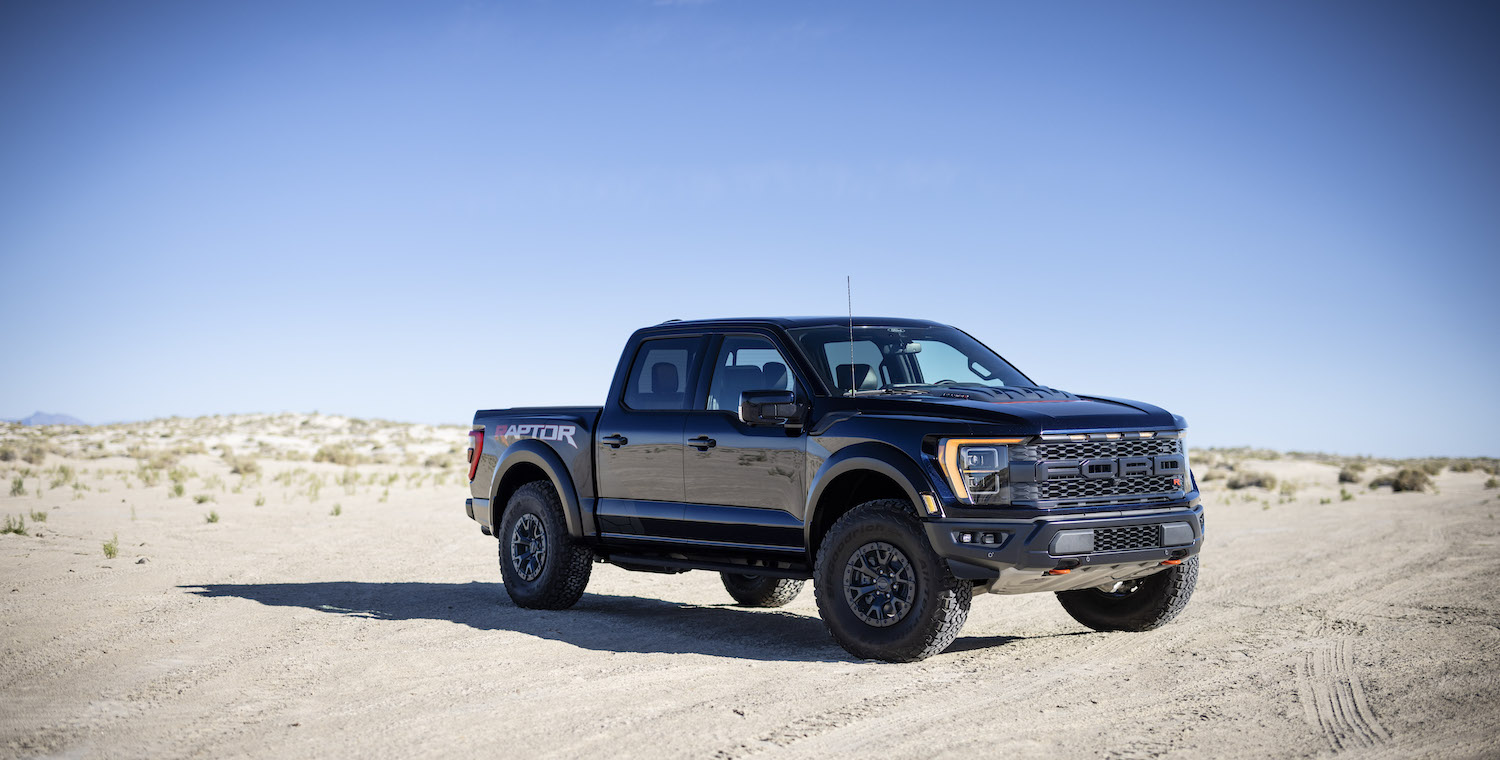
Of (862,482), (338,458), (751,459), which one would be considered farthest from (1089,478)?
(338,458)

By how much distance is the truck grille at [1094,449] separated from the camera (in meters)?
7.60

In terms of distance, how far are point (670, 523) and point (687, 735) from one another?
11.1ft

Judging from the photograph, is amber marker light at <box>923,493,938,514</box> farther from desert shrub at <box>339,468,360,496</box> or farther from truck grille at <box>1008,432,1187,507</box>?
desert shrub at <box>339,468,360,496</box>

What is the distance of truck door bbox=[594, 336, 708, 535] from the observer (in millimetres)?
9469

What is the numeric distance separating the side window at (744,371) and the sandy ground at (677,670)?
5.67ft

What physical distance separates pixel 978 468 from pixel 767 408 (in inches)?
54.7

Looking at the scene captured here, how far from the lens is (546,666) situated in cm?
794

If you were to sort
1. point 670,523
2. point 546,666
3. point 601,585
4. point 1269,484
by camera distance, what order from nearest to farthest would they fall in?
point 546,666 → point 670,523 → point 601,585 → point 1269,484

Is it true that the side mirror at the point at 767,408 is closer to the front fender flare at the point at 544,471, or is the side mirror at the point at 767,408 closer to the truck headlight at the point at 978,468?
the truck headlight at the point at 978,468

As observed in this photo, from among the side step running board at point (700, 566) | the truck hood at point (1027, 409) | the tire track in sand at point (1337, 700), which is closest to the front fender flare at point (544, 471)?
the side step running board at point (700, 566)

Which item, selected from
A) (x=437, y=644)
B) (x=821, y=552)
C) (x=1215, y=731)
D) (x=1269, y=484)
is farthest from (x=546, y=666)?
(x=1269, y=484)

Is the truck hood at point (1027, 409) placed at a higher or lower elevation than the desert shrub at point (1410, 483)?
higher

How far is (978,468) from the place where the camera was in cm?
762

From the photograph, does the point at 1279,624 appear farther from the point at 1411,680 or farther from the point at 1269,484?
the point at 1269,484
